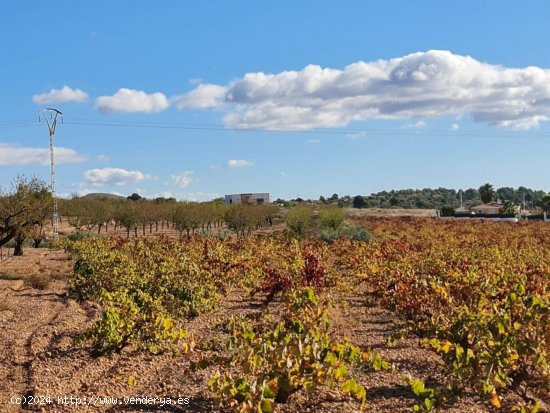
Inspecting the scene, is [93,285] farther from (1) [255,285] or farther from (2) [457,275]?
(2) [457,275]

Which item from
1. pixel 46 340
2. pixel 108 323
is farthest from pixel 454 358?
pixel 46 340

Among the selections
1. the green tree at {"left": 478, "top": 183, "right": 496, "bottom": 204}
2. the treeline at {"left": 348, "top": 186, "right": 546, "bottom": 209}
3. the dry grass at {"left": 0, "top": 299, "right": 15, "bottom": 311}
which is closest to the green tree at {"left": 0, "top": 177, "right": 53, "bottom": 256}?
the dry grass at {"left": 0, "top": 299, "right": 15, "bottom": 311}

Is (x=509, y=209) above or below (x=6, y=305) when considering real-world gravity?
above

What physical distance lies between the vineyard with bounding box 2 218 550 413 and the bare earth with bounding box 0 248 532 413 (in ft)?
0.14

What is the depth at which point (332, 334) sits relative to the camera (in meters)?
9.59

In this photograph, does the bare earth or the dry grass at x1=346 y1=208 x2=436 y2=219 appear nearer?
the bare earth

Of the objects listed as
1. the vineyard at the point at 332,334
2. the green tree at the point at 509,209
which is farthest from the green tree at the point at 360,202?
the vineyard at the point at 332,334

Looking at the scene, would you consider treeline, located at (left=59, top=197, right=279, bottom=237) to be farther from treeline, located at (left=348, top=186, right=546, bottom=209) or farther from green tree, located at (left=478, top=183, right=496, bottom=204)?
treeline, located at (left=348, top=186, right=546, bottom=209)

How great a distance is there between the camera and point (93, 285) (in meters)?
13.0

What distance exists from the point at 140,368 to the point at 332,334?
127 inches

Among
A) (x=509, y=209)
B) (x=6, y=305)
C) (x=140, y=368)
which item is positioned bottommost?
(x=140, y=368)

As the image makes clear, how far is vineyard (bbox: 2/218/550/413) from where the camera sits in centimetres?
552

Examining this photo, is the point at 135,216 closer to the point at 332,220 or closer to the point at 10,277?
the point at 332,220

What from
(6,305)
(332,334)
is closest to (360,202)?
(6,305)
